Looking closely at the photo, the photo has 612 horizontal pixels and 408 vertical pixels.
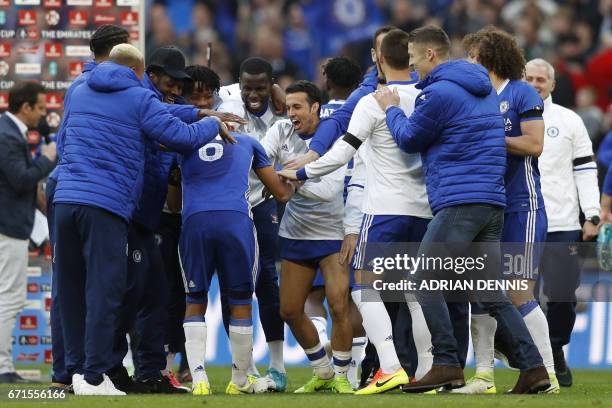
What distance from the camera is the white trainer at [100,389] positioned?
960cm

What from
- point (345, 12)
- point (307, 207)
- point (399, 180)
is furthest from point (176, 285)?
point (345, 12)

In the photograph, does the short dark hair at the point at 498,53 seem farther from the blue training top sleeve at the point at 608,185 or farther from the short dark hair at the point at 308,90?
the blue training top sleeve at the point at 608,185

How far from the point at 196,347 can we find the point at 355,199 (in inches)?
79.8

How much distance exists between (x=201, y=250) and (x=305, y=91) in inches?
67.5

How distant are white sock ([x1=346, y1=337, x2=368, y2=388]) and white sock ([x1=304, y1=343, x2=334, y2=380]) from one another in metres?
0.18

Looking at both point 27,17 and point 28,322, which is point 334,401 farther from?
point 27,17

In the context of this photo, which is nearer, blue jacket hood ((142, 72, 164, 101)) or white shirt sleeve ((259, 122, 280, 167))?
blue jacket hood ((142, 72, 164, 101))

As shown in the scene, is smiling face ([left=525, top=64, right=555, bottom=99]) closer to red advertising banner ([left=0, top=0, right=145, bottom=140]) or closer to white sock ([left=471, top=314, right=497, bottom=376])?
white sock ([left=471, top=314, right=497, bottom=376])

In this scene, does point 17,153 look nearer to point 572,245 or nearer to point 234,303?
point 234,303

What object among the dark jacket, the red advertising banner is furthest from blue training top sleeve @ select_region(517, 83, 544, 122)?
the dark jacket

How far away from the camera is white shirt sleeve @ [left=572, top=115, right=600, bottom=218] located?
12422 millimetres

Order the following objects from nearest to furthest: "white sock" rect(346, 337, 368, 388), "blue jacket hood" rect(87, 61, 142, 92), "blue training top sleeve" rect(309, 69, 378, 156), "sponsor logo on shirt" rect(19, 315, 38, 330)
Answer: "blue jacket hood" rect(87, 61, 142, 92)
"blue training top sleeve" rect(309, 69, 378, 156)
"white sock" rect(346, 337, 368, 388)
"sponsor logo on shirt" rect(19, 315, 38, 330)

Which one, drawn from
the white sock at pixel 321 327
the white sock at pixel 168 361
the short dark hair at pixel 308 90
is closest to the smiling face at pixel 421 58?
the short dark hair at pixel 308 90

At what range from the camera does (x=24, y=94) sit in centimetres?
1324
